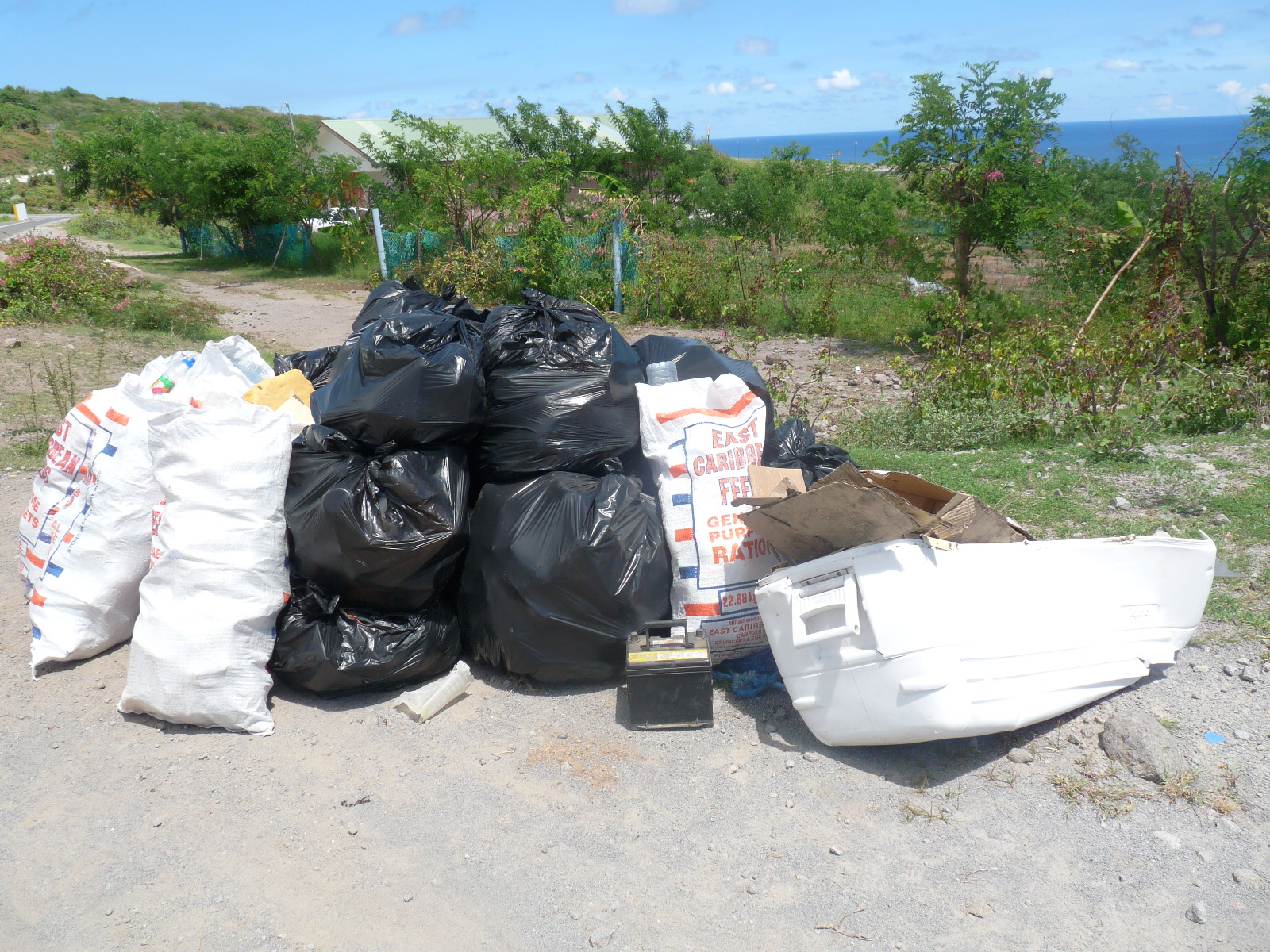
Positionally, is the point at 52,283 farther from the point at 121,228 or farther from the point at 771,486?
the point at 121,228

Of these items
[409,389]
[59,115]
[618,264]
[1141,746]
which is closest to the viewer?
[1141,746]

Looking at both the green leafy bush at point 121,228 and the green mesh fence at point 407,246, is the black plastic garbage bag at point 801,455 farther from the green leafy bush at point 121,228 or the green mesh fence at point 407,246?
the green leafy bush at point 121,228

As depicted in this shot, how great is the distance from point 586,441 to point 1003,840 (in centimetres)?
165

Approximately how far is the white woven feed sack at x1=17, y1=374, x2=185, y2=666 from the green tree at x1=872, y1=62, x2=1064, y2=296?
7983mm

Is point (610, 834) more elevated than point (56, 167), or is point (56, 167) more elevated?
point (56, 167)

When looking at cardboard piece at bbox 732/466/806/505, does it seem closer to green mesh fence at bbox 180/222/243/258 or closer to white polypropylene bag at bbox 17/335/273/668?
white polypropylene bag at bbox 17/335/273/668

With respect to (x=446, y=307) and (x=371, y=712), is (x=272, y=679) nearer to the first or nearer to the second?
(x=371, y=712)

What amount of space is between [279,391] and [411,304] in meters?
0.70

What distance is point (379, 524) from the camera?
8.51ft

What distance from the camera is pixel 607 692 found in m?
2.72

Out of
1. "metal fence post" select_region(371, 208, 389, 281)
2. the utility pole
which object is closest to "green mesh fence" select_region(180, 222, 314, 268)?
"metal fence post" select_region(371, 208, 389, 281)

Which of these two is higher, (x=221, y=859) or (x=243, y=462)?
(x=243, y=462)

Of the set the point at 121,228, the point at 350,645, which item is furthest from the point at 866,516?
the point at 121,228

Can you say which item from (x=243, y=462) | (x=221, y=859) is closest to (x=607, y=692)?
(x=221, y=859)
